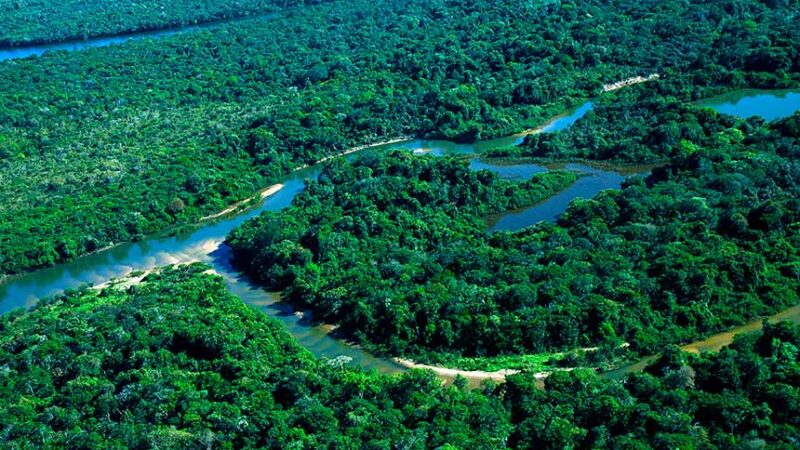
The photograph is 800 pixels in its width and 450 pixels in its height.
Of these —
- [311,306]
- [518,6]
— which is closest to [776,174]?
[311,306]

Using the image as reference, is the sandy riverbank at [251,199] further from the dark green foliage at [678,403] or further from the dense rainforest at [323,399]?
the dark green foliage at [678,403]

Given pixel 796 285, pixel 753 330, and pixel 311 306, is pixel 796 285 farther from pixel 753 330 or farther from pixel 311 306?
pixel 311 306

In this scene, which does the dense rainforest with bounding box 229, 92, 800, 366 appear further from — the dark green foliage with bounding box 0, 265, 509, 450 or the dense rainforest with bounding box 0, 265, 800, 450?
the dark green foliage with bounding box 0, 265, 509, 450

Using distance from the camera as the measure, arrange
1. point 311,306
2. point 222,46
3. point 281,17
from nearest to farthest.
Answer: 1. point 311,306
2. point 222,46
3. point 281,17

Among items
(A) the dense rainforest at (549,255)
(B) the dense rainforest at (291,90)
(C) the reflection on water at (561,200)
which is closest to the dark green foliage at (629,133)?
(A) the dense rainforest at (549,255)

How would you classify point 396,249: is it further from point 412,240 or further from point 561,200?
point 561,200

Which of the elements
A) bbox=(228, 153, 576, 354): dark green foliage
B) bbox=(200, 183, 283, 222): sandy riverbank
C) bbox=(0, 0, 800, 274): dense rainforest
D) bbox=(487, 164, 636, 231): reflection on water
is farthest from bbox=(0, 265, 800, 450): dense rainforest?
bbox=(200, 183, 283, 222): sandy riverbank

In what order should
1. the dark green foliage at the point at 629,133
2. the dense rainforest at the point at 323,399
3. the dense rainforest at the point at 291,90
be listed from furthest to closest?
the dense rainforest at the point at 291,90
the dark green foliage at the point at 629,133
the dense rainforest at the point at 323,399
